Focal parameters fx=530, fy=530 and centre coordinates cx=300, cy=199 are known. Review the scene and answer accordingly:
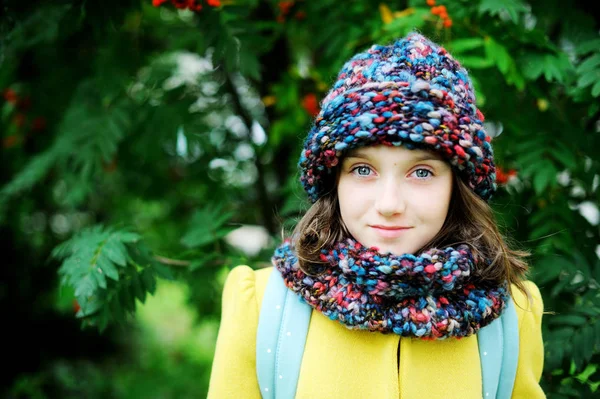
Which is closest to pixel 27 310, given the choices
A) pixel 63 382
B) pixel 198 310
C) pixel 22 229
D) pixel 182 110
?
pixel 63 382

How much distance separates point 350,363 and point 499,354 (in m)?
0.43

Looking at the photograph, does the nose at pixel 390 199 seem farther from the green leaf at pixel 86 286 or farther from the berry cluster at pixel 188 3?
the berry cluster at pixel 188 3

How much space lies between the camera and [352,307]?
1365 millimetres

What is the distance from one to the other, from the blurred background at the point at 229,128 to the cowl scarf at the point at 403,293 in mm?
655

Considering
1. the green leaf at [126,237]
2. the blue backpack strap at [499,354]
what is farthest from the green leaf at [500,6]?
the green leaf at [126,237]

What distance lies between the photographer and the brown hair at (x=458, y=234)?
4.80 feet

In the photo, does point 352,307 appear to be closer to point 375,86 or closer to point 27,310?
point 375,86

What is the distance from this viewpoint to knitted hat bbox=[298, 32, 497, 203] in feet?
4.25

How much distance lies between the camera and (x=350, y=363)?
4.71ft

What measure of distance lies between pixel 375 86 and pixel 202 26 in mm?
1059

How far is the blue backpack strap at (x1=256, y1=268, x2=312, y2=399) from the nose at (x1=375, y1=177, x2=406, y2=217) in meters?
0.36

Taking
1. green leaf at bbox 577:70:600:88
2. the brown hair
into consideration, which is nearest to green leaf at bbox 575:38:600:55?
green leaf at bbox 577:70:600:88

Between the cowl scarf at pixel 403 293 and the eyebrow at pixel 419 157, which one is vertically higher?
the eyebrow at pixel 419 157

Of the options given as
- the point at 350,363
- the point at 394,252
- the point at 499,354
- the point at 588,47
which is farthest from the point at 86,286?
the point at 588,47
